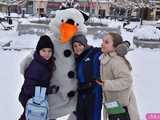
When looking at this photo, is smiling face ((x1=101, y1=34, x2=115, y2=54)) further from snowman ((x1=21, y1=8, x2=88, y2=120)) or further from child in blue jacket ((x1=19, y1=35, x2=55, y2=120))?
child in blue jacket ((x1=19, y1=35, x2=55, y2=120))

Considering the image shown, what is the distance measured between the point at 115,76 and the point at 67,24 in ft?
2.16

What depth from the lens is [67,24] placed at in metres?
4.24

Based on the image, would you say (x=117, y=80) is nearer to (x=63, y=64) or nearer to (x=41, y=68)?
(x=63, y=64)

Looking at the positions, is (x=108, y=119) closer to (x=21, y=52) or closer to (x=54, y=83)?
(x=54, y=83)

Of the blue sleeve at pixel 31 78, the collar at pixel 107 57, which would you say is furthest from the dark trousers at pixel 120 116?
the blue sleeve at pixel 31 78

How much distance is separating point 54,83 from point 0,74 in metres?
5.54

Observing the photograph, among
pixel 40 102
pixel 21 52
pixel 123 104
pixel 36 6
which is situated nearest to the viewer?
pixel 40 102

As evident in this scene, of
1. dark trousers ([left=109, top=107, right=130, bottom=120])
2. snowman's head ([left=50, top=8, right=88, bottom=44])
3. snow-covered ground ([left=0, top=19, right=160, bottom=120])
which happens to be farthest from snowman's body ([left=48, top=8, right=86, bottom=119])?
snow-covered ground ([left=0, top=19, right=160, bottom=120])

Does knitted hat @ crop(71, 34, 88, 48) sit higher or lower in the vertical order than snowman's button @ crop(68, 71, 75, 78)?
higher

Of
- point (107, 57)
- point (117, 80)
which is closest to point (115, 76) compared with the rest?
point (117, 80)

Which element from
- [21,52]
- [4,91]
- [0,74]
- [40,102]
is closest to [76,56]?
[40,102]

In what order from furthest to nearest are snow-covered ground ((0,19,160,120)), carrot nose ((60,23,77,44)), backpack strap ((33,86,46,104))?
snow-covered ground ((0,19,160,120)) → carrot nose ((60,23,77,44)) → backpack strap ((33,86,46,104))

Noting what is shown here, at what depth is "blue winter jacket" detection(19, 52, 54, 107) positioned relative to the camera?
13.4ft

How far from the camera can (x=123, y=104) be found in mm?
4383
